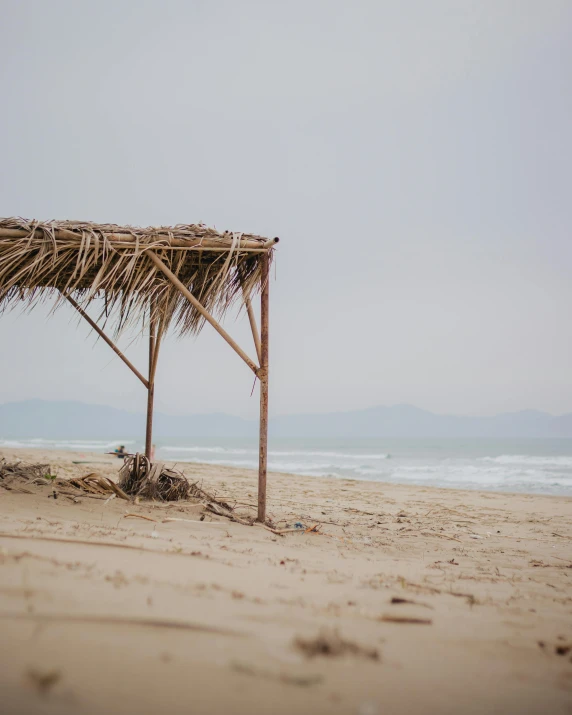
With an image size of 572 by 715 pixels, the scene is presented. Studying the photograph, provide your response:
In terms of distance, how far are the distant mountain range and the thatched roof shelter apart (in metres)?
96.9

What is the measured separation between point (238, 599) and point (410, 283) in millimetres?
37363

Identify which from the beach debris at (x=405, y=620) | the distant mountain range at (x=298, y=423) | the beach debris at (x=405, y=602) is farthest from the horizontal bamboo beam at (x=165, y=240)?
the distant mountain range at (x=298, y=423)

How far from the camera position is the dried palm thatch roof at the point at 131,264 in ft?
14.9

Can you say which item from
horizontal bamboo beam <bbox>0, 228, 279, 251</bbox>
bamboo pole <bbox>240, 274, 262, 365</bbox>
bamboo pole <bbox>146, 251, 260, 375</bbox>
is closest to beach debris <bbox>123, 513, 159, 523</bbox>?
bamboo pole <bbox>146, 251, 260, 375</bbox>

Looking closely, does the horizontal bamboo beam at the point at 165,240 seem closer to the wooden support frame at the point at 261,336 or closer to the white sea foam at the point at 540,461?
the wooden support frame at the point at 261,336

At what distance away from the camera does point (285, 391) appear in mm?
93000

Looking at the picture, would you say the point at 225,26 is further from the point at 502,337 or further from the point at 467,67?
the point at 502,337

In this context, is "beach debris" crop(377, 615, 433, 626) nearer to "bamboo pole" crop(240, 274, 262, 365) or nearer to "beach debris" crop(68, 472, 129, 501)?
"bamboo pole" crop(240, 274, 262, 365)

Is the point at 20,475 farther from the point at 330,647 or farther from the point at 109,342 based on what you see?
the point at 330,647

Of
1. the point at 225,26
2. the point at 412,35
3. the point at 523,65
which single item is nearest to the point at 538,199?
the point at 523,65

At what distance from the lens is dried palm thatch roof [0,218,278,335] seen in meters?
4.54

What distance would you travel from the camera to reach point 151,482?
535 cm

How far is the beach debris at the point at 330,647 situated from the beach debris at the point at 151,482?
397cm

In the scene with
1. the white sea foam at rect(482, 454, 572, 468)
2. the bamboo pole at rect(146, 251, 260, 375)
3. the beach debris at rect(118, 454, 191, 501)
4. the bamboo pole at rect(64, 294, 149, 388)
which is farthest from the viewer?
the white sea foam at rect(482, 454, 572, 468)
